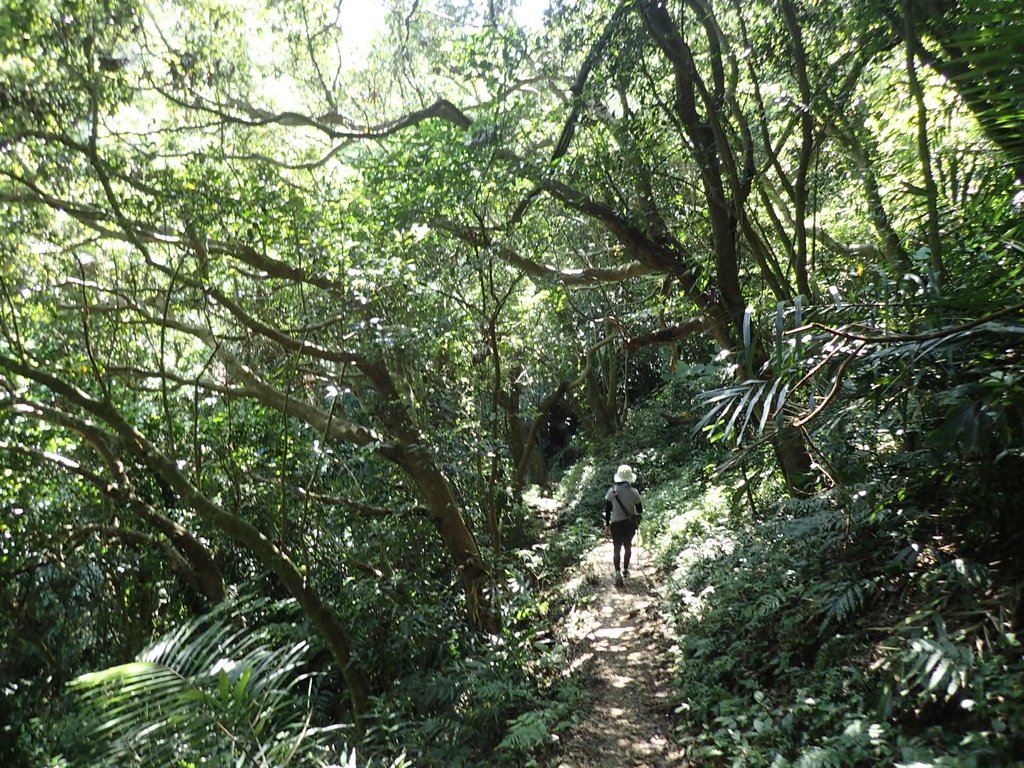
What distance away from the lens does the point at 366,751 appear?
5.54 meters

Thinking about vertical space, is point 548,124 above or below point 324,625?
above

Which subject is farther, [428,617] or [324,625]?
[428,617]

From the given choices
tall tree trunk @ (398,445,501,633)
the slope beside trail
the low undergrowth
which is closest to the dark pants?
Result: the slope beside trail

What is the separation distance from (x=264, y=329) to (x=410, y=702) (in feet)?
13.0

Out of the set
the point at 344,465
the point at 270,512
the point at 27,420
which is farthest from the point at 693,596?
the point at 27,420

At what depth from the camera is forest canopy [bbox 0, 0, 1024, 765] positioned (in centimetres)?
475

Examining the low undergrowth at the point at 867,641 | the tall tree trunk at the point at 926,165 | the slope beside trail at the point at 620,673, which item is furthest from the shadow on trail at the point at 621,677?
the tall tree trunk at the point at 926,165

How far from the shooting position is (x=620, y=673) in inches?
247

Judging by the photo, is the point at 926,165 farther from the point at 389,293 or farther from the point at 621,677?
the point at 389,293

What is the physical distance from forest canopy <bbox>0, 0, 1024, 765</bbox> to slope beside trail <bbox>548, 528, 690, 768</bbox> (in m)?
0.76

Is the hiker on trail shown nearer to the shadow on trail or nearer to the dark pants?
the dark pants

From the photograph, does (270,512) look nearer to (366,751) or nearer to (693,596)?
(366,751)

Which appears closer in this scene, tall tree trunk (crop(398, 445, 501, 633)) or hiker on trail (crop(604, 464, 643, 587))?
tall tree trunk (crop(398, 445, 501, 633))

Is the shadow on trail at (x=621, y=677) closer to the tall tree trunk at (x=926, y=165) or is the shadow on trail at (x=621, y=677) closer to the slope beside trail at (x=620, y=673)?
the slope beside trail at (x=620, y=673)
